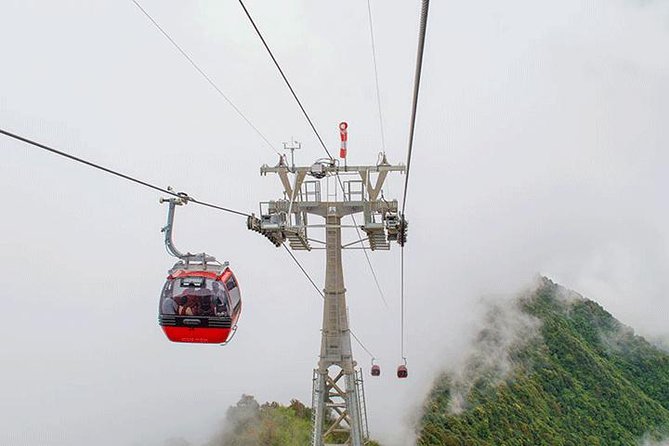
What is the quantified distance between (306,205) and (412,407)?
156 feet

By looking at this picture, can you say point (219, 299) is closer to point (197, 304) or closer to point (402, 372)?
point (197, 304)

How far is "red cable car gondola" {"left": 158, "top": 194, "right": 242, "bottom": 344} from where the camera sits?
32.2 feet

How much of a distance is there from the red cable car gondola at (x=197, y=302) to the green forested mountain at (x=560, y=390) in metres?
41.8

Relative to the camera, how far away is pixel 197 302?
32.4 ft

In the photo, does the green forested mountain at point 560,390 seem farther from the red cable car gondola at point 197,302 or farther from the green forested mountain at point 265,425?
the red cable car gondola at point 197,302

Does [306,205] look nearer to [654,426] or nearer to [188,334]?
[188,334]

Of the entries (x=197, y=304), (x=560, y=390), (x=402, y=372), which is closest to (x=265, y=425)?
(x=402, y=372)

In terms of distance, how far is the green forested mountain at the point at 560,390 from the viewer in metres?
57.6

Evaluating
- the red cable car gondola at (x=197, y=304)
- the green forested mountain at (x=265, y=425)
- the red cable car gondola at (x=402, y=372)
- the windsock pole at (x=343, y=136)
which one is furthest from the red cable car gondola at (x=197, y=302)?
the green forested mountain at (x=265, y=425)

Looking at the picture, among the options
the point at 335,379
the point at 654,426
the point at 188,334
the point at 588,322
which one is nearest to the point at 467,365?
the point at 654,426

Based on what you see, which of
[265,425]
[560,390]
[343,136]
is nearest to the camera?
[343,136]

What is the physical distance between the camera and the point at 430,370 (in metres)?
67.1

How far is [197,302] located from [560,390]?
7429cm

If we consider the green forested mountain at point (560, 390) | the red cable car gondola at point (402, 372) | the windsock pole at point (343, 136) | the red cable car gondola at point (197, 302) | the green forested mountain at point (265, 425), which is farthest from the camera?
the green forested mountain at point (560, 390)
